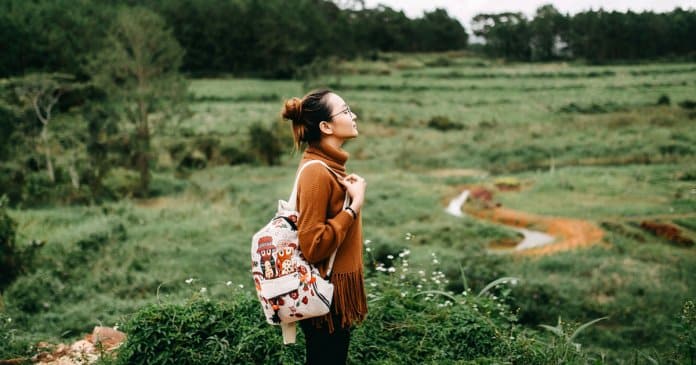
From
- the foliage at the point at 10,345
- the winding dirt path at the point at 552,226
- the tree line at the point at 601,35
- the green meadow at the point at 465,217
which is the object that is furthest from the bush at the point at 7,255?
the tree line at the point at 601,35

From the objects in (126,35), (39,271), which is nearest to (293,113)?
(39,271)

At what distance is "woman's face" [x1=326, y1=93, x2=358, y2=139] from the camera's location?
2.64m

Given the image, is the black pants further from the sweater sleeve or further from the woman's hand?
the woman's hand

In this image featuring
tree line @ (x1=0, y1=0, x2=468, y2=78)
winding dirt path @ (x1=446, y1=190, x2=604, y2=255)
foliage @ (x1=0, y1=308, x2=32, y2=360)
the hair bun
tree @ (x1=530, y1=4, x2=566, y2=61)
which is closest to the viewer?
the hair bun

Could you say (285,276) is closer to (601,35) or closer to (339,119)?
(339,119)

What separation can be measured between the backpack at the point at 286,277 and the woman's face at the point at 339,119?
0.65 ft

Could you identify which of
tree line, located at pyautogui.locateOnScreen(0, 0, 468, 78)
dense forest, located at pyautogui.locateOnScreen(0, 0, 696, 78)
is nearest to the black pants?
dense forest, located at pyautogui.locateOnScreen(0, 0, 696, 78)

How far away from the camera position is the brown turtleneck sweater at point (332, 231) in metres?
2.44

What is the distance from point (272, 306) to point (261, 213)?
12.7 metres

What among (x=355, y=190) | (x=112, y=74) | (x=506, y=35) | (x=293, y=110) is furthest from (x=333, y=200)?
(x=506, y=35)

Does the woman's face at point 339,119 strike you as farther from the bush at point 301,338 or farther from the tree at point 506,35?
the tree at point 506,35

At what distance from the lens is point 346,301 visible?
265 centimetres

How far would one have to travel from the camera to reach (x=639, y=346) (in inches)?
310

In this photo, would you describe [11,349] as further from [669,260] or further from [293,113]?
[669,260]
